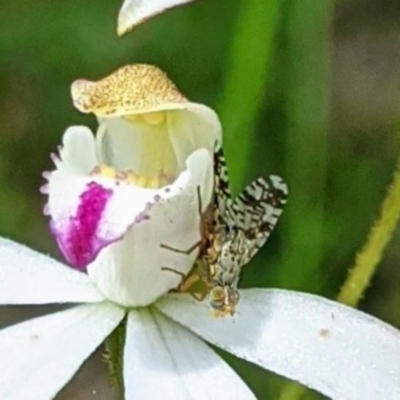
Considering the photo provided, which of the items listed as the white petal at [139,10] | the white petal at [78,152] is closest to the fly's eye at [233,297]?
the white petal at [78,152]

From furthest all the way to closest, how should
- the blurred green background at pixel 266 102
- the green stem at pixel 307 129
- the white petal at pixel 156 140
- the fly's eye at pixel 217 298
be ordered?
the green stem at pixel 307 129, the blurred green background at pixel 266 102, the white petal at pixel 156 140, the fly's eye at pixel 217 298

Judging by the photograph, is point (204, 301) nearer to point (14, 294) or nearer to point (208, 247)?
point (208, 247)

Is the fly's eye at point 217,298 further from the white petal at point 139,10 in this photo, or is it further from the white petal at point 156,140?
the white petal at point 139,10

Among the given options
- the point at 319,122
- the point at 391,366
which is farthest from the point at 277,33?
the point at 391,366

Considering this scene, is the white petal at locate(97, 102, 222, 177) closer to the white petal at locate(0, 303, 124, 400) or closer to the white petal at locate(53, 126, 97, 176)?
the white petal at locate(53, 126, 97, 176)

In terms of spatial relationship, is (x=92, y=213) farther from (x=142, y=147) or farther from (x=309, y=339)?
(x=309, y=339)

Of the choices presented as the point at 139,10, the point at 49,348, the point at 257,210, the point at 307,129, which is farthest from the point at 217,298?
the point at 307,129
